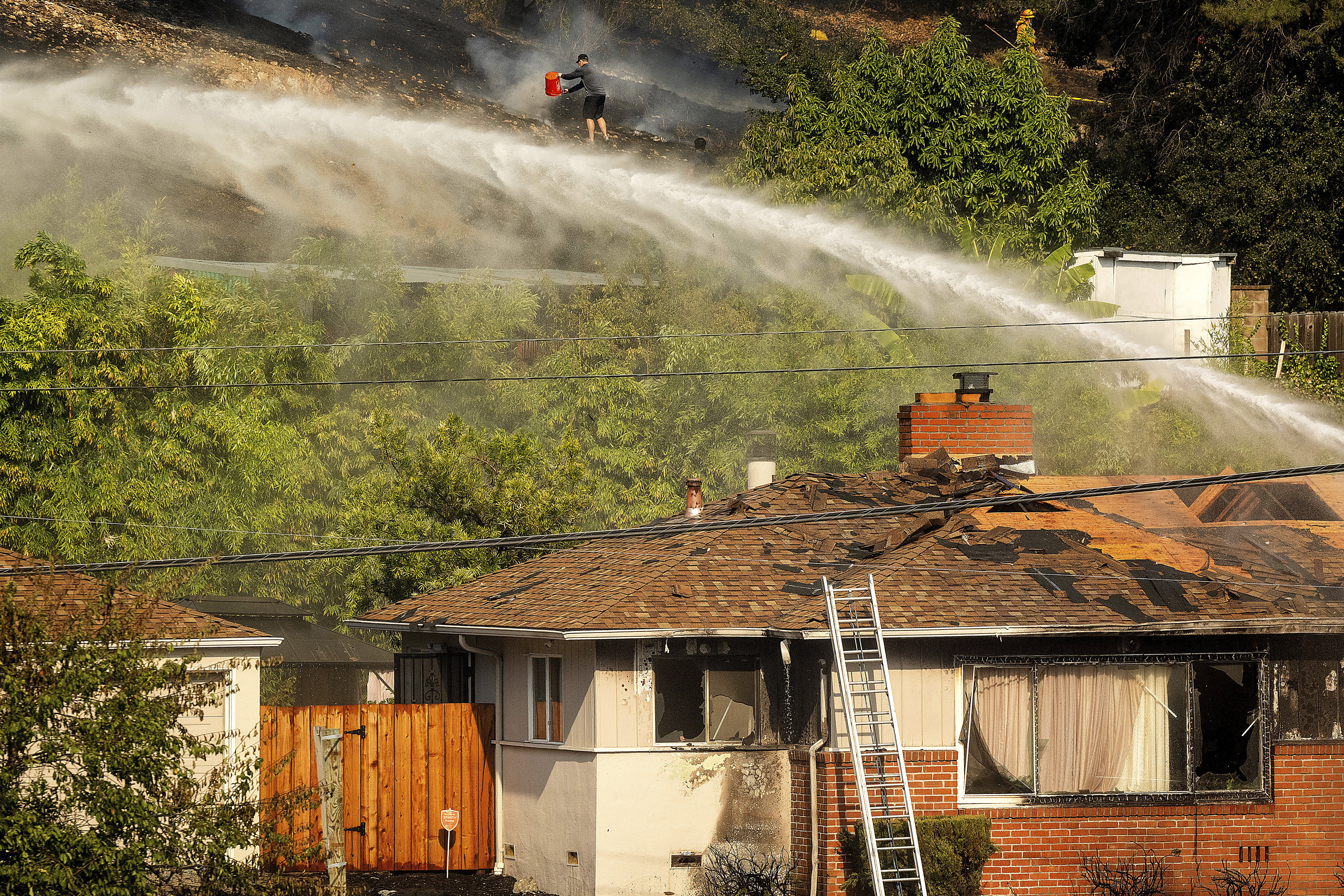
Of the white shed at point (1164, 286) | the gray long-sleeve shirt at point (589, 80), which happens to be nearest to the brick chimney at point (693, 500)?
the white shed at point (1164, 286)

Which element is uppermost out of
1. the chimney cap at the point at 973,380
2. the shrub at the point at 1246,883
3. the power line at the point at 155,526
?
the chimney cap at the point at 973,380

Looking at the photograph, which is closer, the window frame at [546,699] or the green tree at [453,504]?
the window frame at [546,699]

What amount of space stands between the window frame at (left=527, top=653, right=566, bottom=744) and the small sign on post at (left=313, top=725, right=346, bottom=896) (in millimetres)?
2815

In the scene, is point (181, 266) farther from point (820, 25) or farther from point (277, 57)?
point (820, 25)

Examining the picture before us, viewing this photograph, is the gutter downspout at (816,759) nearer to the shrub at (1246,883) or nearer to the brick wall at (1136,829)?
the brick wall at (1136,829)

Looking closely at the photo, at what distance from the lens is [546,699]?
17.0 m

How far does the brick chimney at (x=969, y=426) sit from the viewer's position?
66.0 feet

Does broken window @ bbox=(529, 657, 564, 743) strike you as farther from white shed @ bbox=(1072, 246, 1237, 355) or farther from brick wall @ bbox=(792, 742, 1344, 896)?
white shed @ bbox=(1072, 246, 1237, 355)

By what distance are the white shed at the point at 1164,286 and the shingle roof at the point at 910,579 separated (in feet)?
58.8

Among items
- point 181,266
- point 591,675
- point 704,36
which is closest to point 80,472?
point 181,266

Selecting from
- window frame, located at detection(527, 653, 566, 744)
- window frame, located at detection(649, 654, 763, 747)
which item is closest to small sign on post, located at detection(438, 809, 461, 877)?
window frame, located at detection(527, 653, 566, 744)

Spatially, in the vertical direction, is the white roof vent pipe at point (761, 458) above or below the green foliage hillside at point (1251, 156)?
below

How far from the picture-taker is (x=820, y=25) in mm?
65062

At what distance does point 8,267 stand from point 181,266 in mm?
5375
